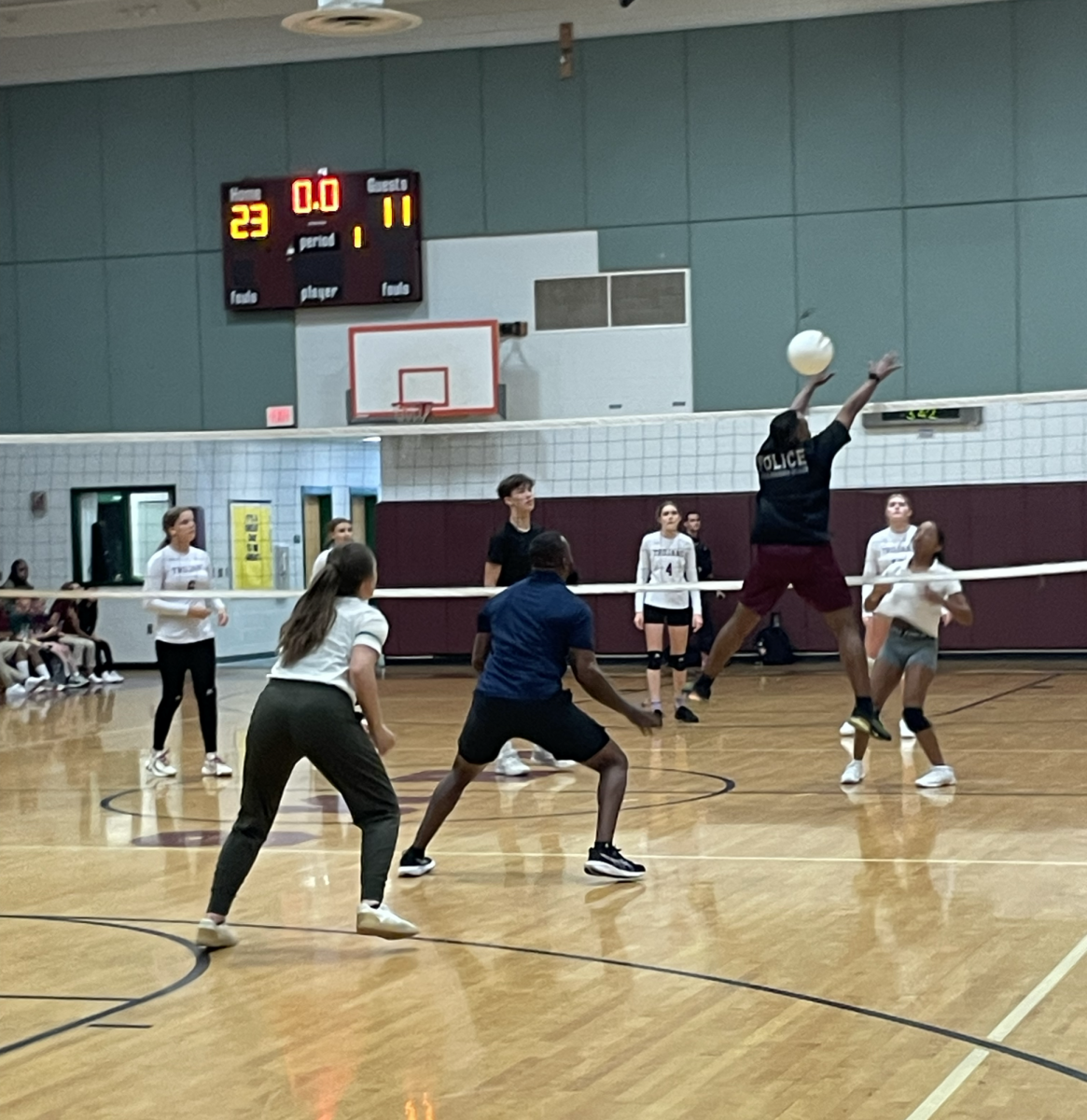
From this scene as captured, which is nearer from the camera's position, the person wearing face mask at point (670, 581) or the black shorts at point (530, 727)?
the black shorts at point (530, 727)

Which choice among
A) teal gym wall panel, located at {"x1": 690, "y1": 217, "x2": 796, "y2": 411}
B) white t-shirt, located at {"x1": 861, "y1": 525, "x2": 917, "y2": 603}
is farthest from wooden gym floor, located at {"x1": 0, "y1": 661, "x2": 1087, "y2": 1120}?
teal gym wall panel, located at {"x1": 690, "y1": 217, "x2": 796, "y2": 411}

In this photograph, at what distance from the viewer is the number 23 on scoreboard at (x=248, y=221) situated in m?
21.7

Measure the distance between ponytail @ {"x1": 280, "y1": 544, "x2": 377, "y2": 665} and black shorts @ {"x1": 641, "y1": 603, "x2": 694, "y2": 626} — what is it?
836 cm

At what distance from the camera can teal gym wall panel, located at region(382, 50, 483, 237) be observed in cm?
2161

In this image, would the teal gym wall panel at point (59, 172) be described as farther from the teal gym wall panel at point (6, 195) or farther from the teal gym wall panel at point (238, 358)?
the teal gym wall panel at point (238, 358)

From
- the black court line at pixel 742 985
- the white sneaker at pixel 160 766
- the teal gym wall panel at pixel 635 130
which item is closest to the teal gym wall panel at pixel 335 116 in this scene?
the teal gym wall panel at pixel 635 130

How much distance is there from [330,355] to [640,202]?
407 centimetres

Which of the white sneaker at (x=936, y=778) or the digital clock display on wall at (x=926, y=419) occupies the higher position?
the digital clock display on wall at (x=926, y=419)

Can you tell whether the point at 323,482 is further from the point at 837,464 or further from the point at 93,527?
the point at 837,464

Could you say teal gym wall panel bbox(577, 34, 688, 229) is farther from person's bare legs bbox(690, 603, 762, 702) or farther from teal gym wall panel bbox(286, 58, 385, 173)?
person's bare legs bbox(690, 603, 762, 702)

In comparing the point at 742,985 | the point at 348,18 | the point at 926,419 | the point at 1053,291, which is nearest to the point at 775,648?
the point at 926,419

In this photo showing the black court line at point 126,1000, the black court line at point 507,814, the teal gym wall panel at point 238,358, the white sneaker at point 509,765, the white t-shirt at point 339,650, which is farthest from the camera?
the teal gym wall panel at point 238,358

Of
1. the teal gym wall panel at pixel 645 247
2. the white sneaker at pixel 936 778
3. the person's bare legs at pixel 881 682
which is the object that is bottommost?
the white sneaker at pixel 936 778

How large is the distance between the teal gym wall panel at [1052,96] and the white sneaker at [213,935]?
15592mm
